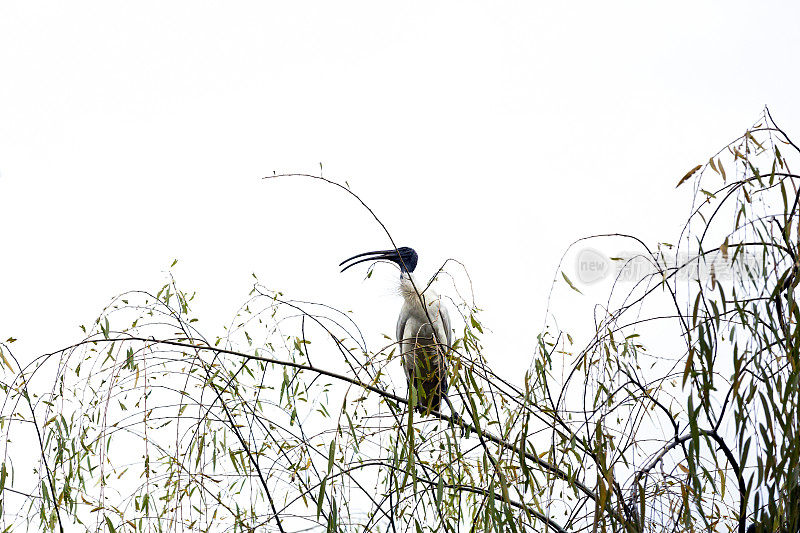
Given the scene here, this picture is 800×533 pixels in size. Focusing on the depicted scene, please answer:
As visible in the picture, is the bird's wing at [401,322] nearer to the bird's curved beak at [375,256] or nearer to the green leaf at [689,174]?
the bird's curved beak at [375,256]

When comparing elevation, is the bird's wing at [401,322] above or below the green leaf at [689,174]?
above

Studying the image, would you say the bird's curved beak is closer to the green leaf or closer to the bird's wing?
the bird's wing

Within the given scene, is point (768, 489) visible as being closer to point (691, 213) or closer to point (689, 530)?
point (689, 530)

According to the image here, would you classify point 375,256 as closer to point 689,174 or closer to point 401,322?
point 401,322

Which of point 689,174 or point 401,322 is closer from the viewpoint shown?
point 689,174

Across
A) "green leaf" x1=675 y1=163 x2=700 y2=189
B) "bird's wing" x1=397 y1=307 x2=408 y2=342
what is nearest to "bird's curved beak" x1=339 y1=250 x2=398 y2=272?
"bird's wing" x1=397 y1=307 x2=408 y2=342

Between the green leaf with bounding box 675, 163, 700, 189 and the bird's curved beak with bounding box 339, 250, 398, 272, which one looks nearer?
the green leaf with bounding box 675, 163, 700, 189

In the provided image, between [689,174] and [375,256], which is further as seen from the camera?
[375,256]

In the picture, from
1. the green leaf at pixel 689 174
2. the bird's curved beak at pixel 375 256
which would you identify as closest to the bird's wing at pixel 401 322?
the bird's curved beak at pixel 375 256

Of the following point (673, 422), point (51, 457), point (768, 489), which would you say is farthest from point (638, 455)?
point (51, 457)

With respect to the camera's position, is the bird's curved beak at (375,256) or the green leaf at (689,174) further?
the bird's curved beak at (375,256)

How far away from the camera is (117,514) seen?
1833 mm

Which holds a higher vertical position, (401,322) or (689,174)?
(401,322)

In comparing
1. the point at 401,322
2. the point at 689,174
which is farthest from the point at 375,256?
the point at 689,174
